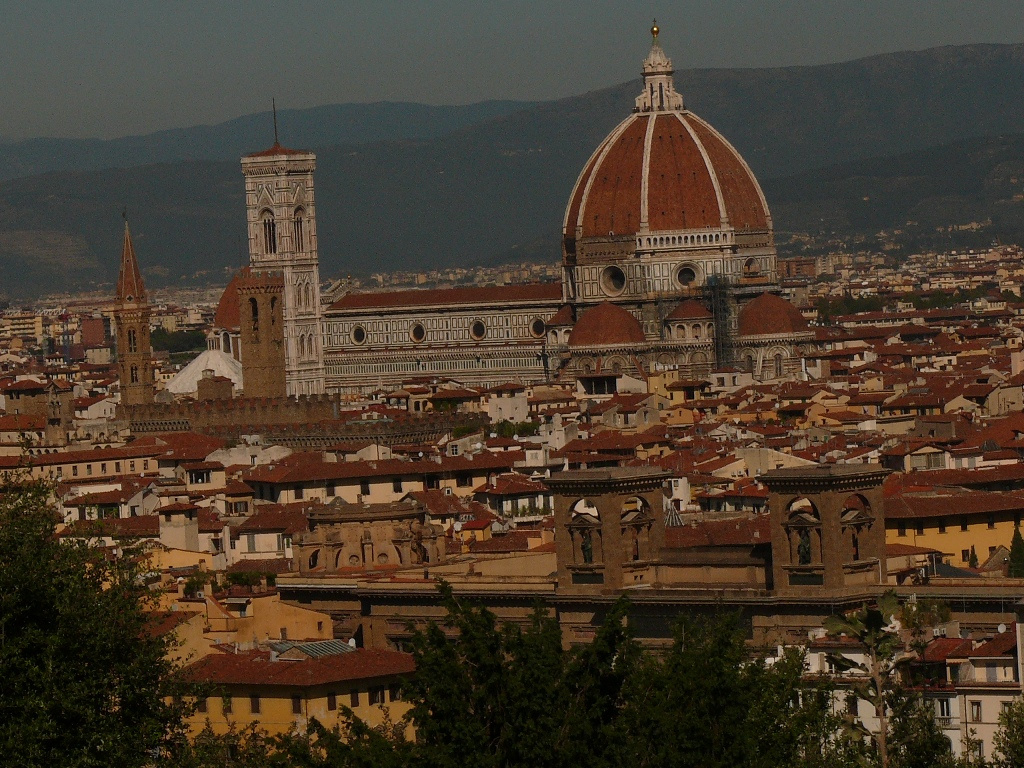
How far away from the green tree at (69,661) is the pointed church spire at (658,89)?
133 metres

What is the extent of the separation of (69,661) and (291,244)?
412 feet

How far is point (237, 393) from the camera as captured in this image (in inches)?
5709

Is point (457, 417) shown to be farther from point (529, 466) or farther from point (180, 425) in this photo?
point (529, 466)

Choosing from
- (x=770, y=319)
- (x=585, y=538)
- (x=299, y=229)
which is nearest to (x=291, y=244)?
(x=299, y=229)

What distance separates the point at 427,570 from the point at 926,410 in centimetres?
5499

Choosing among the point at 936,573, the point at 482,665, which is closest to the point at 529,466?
the point at 936,573

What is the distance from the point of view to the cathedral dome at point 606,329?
14812 centimetres

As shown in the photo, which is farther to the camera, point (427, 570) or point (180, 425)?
point (180, 425)

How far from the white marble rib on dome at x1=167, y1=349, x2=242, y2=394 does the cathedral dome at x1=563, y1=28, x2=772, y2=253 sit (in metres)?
18.6

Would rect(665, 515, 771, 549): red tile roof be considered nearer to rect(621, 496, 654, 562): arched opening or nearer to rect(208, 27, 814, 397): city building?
rect(621, 496, 654, 562): arched opening

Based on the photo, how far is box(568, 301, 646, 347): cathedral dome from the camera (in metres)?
148

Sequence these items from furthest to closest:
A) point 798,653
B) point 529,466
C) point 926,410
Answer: point 926,410 < point 529,466 < point 798,653

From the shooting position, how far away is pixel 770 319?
14625 centimetres

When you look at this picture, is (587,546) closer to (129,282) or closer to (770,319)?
(129,282)
